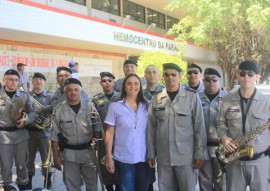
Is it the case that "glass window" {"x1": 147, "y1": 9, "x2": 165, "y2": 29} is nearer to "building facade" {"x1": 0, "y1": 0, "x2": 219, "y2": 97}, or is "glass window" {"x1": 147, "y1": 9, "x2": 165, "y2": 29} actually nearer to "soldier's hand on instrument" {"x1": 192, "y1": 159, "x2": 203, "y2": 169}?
"building facade" {"x1": 0, "y1": 0, "x2": 219, "y2": 97}

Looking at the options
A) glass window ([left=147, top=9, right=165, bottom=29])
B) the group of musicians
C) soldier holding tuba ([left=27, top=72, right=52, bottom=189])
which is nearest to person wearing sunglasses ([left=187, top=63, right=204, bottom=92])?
the group of musicians

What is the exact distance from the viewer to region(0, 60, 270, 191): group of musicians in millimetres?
3746

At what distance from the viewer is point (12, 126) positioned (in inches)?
206

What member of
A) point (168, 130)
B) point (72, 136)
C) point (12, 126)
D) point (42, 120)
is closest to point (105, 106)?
point (72, 136)

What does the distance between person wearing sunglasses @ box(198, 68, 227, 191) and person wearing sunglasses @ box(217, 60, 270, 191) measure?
2.44 ft

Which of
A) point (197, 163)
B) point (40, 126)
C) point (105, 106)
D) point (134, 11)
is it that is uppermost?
point (134, 11)

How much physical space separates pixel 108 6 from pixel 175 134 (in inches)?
725

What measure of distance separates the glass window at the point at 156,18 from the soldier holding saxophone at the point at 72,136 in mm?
22041

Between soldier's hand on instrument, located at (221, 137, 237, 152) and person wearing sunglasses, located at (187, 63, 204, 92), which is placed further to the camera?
person wearing sunglasses, located at (187, 63, 204, 92)

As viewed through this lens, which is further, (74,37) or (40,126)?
(74,37)

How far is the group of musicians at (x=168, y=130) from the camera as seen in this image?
3.75 metres

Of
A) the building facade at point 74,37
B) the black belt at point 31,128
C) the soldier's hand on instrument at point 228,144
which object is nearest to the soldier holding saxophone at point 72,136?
the black belt at point 31,128

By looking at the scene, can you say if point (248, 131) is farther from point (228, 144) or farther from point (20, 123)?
point (20, 123)

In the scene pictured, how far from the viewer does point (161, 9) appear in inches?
1056
